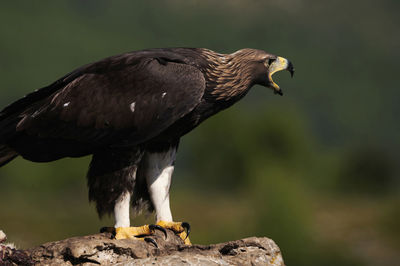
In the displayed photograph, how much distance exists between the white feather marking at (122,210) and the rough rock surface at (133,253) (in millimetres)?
233

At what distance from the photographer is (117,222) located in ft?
24.4

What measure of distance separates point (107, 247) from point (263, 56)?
118 inches

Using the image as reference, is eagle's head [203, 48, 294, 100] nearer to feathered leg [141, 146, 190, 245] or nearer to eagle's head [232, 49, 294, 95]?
eagle's head [232, 49, 294, 95]

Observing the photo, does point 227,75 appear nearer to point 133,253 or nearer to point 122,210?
point 122,210

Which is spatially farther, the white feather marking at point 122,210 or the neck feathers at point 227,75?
the neck feathers at point 227,75

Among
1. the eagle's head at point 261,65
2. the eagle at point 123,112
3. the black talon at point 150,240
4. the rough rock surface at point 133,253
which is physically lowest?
the rough rock surface at point 133,253

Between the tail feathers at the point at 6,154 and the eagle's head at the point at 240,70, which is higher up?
the eagle's head at the point at 240,70

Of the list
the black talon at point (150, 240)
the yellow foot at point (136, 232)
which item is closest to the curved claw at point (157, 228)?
the yellow foot at point (136, 232)

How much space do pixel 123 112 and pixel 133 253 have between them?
5.24 ft

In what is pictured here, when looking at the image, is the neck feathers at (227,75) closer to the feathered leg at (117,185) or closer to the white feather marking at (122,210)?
the feathered leg at (117,185)

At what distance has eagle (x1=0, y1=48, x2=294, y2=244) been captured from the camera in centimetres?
727

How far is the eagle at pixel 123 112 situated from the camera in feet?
23.8

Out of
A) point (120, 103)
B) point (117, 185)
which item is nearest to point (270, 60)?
point (120, 103)

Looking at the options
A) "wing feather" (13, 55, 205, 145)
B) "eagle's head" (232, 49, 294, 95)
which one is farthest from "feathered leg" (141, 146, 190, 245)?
"eagle's head" (232, 49, 294, 95)
